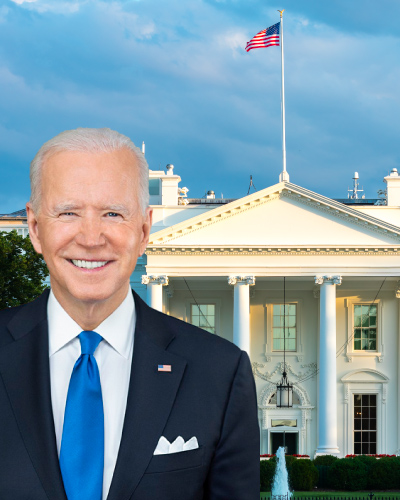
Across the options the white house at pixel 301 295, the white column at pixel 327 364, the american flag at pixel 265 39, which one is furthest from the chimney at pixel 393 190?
the american flag at pixel 265 39

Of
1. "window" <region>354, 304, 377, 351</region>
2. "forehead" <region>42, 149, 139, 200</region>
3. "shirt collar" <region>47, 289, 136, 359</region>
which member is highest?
"window" <region>354, 304, 377, 351</region>

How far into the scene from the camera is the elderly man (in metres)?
3.54

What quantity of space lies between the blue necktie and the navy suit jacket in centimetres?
6

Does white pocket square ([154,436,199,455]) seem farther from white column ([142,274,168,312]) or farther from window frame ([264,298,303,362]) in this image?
window frame ([264,298,303,362])

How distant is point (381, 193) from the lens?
60.6 metres

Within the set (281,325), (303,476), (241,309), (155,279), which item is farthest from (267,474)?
(281,325)

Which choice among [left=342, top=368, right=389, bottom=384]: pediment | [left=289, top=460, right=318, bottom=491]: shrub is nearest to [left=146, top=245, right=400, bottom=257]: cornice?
[left=342, top=368, right=389, bottom=384]: pediment

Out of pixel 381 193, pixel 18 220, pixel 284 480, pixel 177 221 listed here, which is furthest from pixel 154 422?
pixel 381 193

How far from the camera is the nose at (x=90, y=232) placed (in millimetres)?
3562

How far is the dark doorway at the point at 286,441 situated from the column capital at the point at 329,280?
8371mm

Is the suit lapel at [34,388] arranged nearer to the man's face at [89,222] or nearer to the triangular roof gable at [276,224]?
the man's face at [89,222]

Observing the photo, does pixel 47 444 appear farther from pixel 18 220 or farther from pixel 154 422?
pixel 18 220

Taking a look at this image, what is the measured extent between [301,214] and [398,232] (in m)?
4.46

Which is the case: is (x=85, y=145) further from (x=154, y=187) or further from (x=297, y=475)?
(x=154, y=187)
